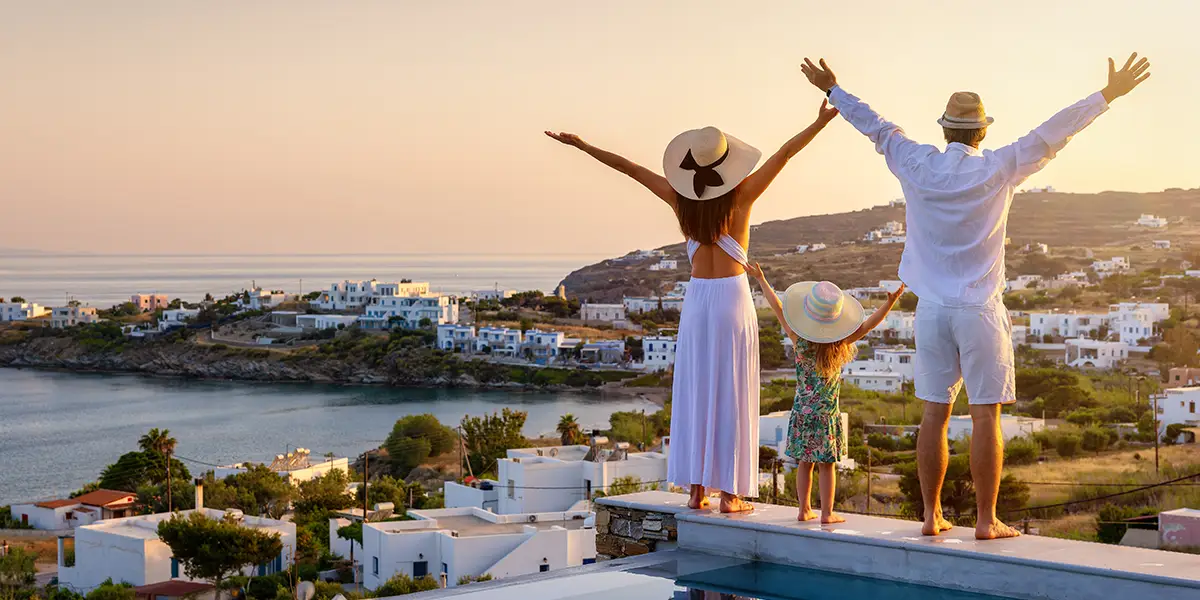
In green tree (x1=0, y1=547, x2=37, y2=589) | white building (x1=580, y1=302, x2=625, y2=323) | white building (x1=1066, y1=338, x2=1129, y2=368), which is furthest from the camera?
white building (x1=580, y1=302, x2=625, y2=323)

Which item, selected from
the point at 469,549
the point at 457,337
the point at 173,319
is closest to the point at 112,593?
the point at 469,549

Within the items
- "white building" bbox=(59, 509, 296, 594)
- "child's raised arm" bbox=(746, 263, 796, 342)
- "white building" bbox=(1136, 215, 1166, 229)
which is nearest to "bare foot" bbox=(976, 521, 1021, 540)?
"child's raised arm" bbox=(746, 263, 796, 342)

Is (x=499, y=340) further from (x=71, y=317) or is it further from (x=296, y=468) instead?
(x=71, y=317)

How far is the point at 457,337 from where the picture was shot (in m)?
71.9

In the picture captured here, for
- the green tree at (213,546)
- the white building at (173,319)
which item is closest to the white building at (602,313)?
the white building at (173,319)

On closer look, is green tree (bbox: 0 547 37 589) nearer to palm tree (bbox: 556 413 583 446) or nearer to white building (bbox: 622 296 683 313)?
palm tree (bbox: 556 413 583 446)

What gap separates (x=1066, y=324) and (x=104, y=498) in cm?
3684

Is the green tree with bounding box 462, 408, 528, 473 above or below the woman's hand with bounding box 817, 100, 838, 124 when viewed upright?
below

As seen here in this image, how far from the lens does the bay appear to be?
156 ft

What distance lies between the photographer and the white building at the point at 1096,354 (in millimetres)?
42625

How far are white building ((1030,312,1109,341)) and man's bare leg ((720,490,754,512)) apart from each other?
46915 millimetres

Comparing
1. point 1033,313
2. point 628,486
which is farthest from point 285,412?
point 628,486

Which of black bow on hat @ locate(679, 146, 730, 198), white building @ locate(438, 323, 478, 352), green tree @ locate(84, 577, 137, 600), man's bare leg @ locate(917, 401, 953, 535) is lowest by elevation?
green tree @ locate(84, 577, 137, 600)

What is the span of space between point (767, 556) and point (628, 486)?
18.0 m
